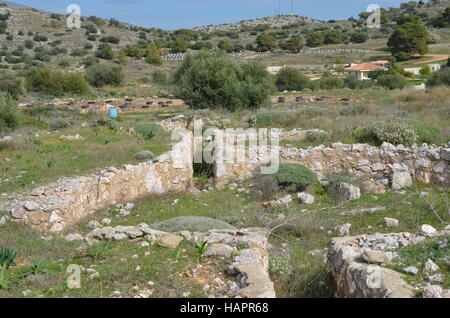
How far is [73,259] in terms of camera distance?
229 inches

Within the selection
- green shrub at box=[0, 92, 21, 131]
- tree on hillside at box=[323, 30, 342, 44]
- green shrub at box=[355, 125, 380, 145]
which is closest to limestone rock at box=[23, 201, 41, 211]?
green shrub at box=[355, 125, 380, 145]

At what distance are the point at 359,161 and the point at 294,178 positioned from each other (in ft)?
9.06

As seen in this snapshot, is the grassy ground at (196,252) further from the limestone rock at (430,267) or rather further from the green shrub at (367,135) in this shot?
the green shrub at (367,135)

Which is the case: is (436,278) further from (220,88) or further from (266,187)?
(220,88)

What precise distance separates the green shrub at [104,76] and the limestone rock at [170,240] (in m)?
34.8

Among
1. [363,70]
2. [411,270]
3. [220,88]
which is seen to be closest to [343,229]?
[411,270]

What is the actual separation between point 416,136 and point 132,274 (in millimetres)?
10800

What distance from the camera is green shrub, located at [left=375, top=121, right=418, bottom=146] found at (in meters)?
13.1

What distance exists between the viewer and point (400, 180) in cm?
1110

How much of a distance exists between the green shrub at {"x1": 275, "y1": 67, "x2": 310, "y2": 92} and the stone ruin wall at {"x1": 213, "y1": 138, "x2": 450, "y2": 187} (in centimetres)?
2328

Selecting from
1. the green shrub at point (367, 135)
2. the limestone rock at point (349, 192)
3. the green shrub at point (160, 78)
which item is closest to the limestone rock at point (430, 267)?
the limestone rock at point (349, 192)

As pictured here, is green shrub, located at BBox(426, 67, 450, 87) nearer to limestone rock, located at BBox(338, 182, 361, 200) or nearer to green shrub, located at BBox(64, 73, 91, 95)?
limestone rock, located at BBox(338, 182, 361, 200)
